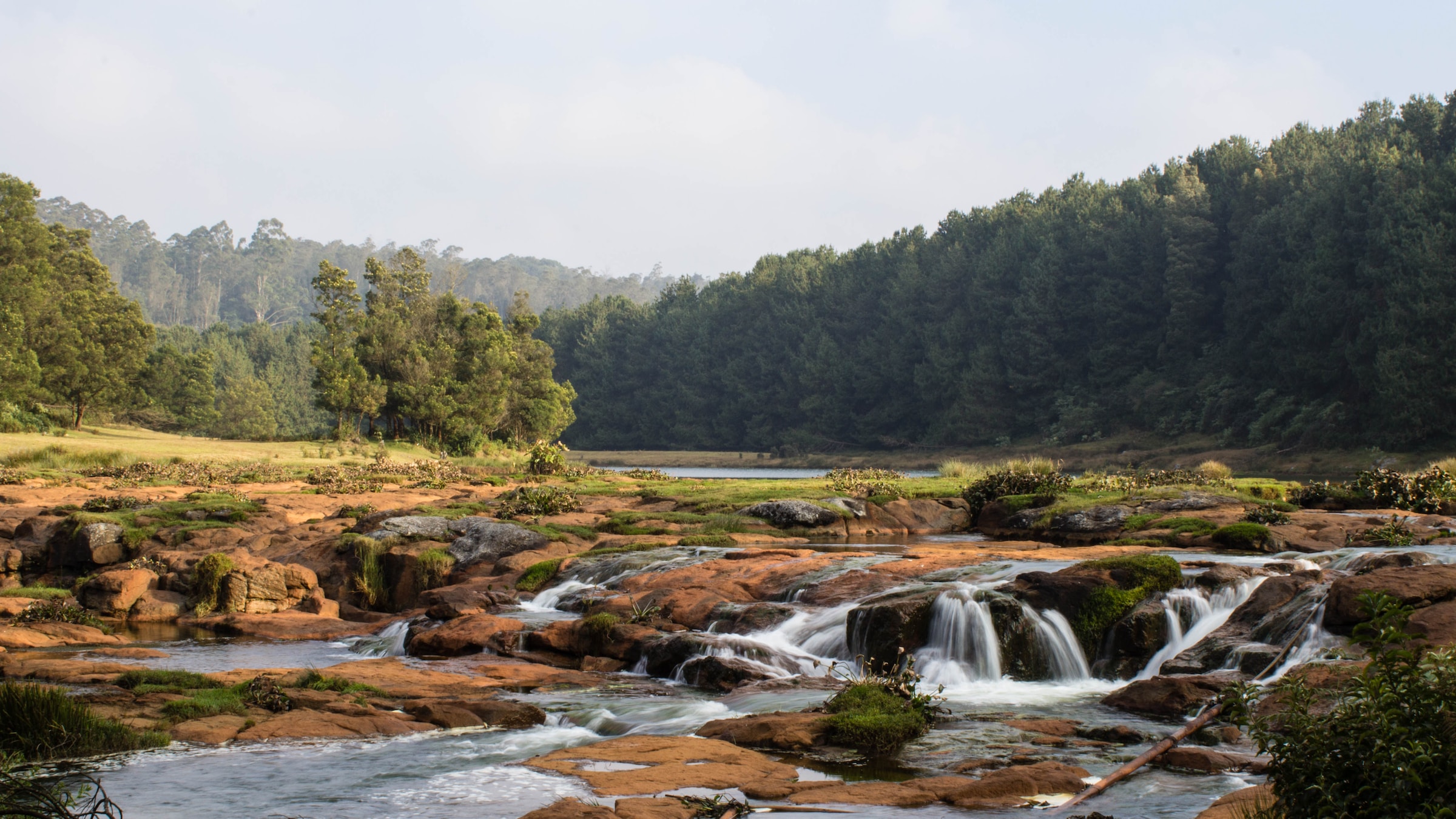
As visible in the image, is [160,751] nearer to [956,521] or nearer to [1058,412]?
[956,521]

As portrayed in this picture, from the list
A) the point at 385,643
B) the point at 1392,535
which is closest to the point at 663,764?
the point at 385,643

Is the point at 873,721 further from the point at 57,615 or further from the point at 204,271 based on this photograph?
the point at 204,271

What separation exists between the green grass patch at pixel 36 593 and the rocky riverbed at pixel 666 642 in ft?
1.00

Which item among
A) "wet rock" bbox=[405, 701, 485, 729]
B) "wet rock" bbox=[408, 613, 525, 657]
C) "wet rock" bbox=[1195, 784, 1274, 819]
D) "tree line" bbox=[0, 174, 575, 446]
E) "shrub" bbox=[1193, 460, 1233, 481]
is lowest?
"wet rock" bbox=[408, 613, 525, 657]

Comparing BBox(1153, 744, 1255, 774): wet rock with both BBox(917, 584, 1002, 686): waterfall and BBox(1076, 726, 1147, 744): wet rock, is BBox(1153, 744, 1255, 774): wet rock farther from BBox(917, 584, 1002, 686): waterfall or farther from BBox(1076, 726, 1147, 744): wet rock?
BBox(917, 584, 1002, 686): waterfall

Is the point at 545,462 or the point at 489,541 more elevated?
the point at 545,462

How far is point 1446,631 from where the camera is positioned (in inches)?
326

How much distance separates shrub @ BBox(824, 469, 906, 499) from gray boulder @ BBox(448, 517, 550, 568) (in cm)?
790

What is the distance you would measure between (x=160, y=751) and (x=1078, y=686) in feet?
26.2

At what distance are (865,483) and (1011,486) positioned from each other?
3.97m

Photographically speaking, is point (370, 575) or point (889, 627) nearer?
point (889, 627)

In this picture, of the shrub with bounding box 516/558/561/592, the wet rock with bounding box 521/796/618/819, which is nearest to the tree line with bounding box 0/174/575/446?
the shrub with bounding box 516/558/561/592

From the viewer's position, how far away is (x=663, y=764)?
24.1ft

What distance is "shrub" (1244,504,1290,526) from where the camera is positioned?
16.2m
